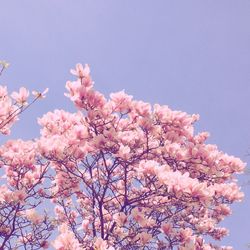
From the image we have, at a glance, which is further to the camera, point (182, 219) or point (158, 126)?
point (182, 219)

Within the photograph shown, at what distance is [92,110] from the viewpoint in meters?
5.84

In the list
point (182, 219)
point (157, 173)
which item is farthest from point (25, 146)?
point (182, 219)

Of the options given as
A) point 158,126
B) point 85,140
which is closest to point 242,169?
point 158,126

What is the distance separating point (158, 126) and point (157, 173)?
951 mm

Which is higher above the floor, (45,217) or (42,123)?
(42,123)

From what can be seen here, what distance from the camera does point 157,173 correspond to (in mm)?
5402

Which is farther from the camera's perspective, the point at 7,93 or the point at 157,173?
the point at 7,93

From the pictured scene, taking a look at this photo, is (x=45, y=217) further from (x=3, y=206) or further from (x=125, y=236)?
(x=125, y=236)

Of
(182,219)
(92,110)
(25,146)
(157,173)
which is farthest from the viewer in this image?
(182,219)

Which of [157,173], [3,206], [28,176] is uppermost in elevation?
[157,173]

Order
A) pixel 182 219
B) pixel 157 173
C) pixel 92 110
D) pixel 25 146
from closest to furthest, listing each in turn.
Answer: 1. pixel 157 173
2. pixel 92 110
3. pixel 25 146
4. pixel 182 219

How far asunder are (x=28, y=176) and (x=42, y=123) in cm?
89

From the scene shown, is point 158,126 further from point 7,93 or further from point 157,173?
point 7,93

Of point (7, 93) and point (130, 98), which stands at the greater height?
point (130, 98)
